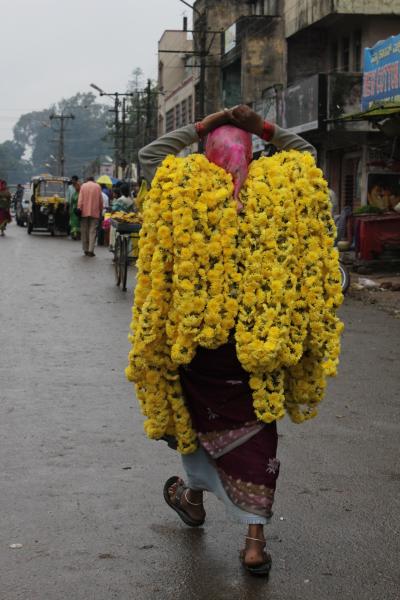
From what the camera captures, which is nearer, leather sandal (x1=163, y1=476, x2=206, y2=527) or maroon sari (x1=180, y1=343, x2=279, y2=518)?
maroon sari (x1=180, y1=343, x2=279, y2=518)

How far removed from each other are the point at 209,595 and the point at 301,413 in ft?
3.33

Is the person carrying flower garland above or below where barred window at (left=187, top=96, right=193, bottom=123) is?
below

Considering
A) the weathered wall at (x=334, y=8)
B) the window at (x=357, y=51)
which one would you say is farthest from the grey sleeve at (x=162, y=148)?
the window at (x=357, y=51)

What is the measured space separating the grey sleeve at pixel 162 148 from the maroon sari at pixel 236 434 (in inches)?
31.3

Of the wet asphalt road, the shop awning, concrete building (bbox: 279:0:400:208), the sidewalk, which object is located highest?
concrete building (bbox: 279:0:400:208)

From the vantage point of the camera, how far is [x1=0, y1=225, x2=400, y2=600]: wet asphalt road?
3.94m

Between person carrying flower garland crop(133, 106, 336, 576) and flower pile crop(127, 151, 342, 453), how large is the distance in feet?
0.17

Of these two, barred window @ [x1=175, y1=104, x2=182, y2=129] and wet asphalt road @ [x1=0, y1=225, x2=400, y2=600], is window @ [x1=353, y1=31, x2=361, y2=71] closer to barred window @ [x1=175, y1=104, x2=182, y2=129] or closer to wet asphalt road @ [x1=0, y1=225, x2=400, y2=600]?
wet asphalt road @ [x1=0, y1=225, x2=400, y2=600]

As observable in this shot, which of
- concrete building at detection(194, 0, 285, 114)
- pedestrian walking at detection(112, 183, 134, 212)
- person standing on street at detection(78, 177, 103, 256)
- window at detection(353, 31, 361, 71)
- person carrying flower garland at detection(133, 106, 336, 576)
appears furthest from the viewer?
concrete building at detection(194, 0, 285, 114)

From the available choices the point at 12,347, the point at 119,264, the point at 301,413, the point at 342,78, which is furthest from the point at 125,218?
the point at 342,78

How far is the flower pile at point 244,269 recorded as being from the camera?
3992mm

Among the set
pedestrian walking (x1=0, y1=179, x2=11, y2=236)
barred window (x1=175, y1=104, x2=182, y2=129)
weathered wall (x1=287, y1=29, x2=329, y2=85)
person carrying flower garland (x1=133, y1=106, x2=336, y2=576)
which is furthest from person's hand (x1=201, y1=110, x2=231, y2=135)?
barred window (x1=175, y1=104, x2=182, y2=129)

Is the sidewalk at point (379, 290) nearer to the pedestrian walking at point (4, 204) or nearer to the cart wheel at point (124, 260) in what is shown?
the cart wheel at point (124, 260)

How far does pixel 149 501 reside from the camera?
493 cm
